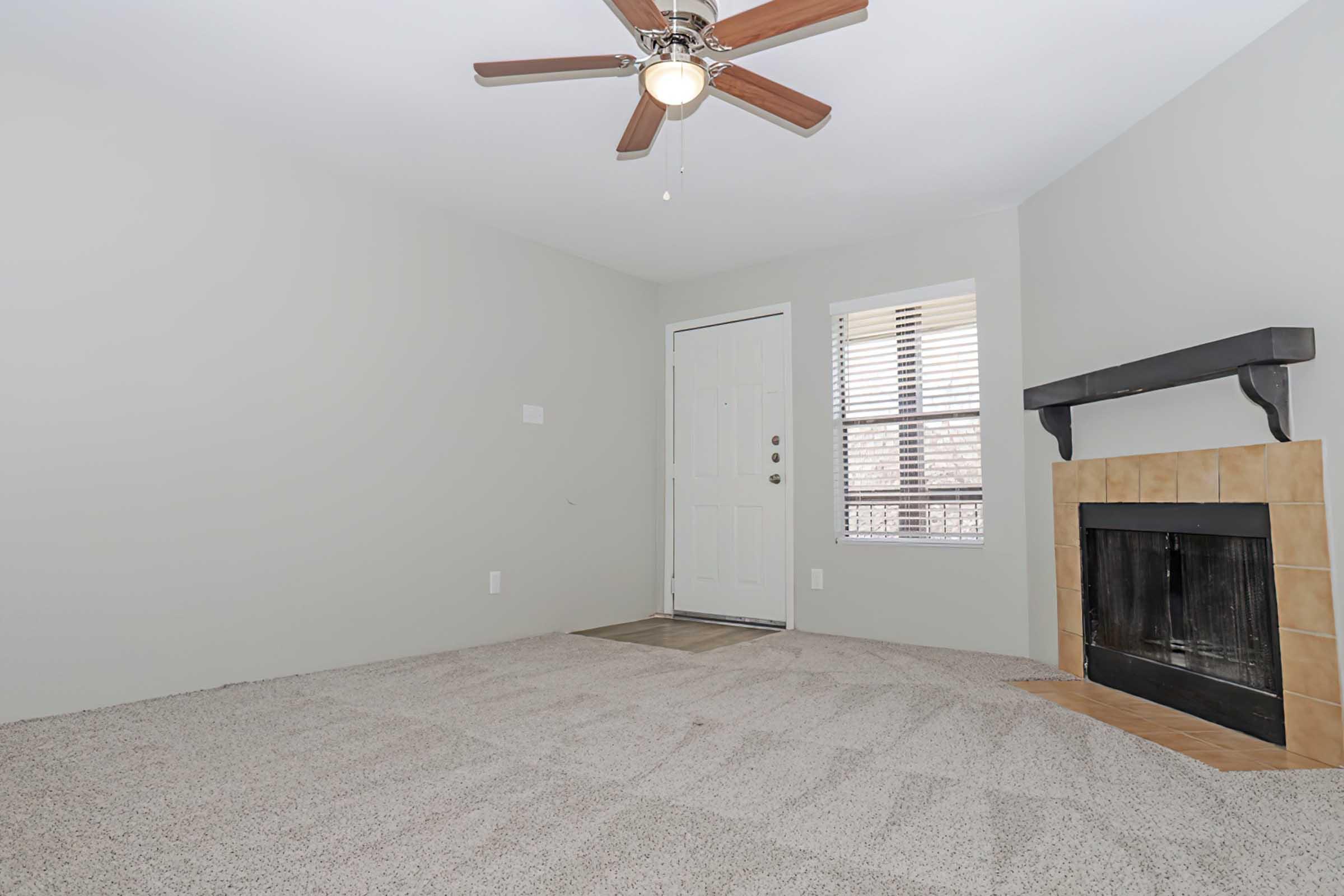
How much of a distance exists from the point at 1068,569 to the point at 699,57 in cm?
274

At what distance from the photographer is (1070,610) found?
11.4ft

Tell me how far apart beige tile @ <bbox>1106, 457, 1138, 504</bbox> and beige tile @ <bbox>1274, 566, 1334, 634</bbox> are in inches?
28.1

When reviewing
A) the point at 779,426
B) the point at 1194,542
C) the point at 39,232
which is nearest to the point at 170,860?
the point at 39,232

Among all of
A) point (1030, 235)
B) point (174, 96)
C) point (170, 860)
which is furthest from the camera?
point (1030, 235)

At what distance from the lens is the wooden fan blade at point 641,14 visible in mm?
1896

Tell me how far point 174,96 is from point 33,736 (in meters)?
2.37

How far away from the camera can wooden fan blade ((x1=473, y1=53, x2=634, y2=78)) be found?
215 centimetres

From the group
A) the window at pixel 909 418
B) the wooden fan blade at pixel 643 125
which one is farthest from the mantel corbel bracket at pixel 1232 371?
the wooden fan blade at pixel 643 125

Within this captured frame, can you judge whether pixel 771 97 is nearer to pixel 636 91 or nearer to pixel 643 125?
pixel 643 125

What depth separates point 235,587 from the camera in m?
3.19

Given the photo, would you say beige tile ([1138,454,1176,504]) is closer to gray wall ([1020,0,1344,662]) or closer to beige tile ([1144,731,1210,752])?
gray wall ([1020,0,1344,662])

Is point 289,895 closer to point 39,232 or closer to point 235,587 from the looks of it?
point 235,587

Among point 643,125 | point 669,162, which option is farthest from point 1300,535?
point 669,162

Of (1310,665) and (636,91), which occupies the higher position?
(636,91)
